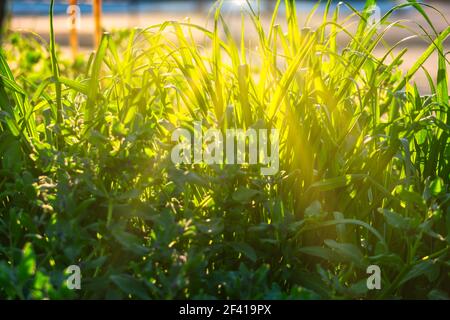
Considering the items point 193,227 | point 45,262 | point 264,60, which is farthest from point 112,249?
point 264,60

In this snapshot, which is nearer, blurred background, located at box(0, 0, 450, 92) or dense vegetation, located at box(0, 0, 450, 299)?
dense vegetation, located at box(0, 0, 450, 299)

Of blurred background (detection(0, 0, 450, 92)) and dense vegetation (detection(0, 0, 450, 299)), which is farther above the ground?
blurred background (detection(0, 0, 450, 92))

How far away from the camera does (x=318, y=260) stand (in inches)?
77.5

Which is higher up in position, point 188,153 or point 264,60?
point 264,60

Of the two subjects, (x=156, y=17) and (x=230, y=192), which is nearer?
(x=230, y=192)

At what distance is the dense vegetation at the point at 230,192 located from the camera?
1.68m

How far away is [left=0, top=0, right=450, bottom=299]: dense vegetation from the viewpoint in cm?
168

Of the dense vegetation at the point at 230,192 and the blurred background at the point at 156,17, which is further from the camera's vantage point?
the blurred background at the point at 156,17

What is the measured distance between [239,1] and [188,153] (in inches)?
19.3

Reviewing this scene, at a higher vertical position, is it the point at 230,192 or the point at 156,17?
the point at 156,17

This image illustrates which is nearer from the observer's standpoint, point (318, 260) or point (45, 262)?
point (45, 262)

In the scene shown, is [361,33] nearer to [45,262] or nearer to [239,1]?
[239,1]

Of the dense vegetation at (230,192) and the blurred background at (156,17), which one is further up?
the blurred background at (156,17)

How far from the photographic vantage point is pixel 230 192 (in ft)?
6.06
